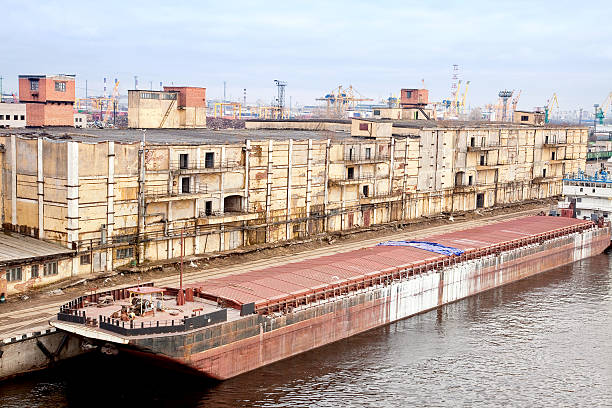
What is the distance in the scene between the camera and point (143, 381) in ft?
132

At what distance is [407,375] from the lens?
140 ft

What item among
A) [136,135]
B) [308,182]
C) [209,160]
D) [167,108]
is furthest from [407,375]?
[167,108]

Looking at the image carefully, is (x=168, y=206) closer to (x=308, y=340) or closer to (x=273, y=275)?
(x=273, y=275)

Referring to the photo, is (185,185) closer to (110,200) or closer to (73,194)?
(110,200)

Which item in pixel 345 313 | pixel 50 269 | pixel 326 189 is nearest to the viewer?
pixel 345 313

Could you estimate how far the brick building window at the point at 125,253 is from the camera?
55.5 meters

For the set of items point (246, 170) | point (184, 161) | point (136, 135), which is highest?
point (136, 135)

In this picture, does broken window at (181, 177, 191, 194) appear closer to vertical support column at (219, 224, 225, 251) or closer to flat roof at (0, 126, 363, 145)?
flat roof at (0, 126, 363, 145)

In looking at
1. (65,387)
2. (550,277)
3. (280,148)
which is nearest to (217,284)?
(65,387)

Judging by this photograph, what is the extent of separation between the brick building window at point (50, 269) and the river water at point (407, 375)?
9.87m

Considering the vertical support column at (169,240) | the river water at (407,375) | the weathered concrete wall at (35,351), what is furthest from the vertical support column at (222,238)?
the weathered concrete wall at (35,351)

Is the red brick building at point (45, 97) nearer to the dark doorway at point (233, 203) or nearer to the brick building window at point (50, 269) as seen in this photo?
the dark doorway at point (233, 203)

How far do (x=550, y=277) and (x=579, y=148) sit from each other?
55.8m

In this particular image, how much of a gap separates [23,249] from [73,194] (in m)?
4.96
